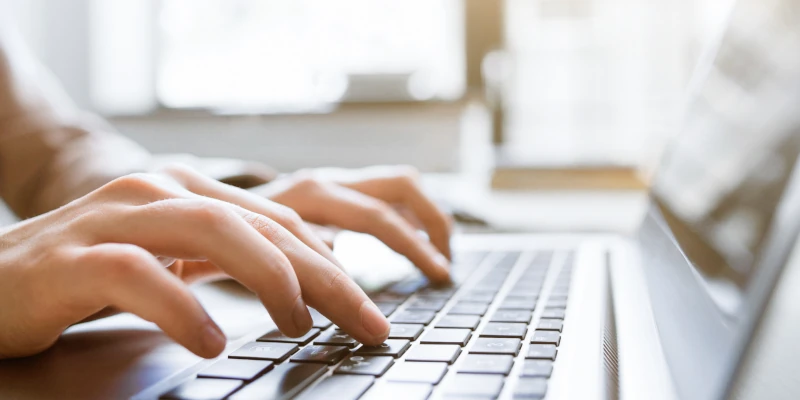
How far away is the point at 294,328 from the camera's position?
1.08 feet

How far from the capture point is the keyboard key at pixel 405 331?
339 millimetres

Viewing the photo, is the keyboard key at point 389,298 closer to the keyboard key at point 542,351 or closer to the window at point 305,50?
the keyboard key at point 542,351

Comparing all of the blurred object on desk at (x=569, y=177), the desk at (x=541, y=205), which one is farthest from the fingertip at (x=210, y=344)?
the blurred object on desk at (x=569, y=177)

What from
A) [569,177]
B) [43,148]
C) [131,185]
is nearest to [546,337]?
[131,185]

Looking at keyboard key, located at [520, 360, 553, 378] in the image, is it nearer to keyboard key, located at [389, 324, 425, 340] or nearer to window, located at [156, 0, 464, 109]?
keyboard key, located at [389, 324, 425, 340]

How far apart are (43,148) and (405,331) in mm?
689

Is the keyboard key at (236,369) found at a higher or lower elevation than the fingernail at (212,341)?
lower

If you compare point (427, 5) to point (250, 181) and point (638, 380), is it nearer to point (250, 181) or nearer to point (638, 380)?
point (250, 181)

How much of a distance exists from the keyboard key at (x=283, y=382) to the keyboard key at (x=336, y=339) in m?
0.04

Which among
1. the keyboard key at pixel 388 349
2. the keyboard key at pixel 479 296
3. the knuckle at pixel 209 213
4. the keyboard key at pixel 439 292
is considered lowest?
the keyboard key at pixel 439 292

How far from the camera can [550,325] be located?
356mm

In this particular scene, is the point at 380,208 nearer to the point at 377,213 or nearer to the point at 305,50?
the point at 377,213

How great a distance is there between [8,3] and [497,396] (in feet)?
7.23

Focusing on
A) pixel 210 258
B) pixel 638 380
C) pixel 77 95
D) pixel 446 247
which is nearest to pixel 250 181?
pixel 446 247
